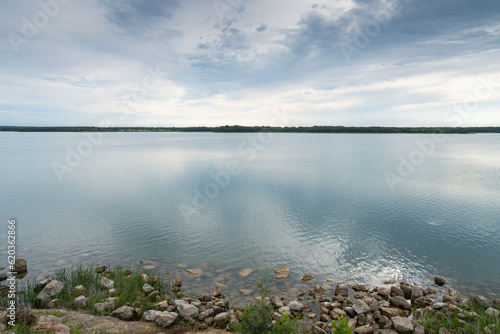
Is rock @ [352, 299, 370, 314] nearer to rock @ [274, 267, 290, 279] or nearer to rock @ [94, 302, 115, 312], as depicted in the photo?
rock @ [274, 267, 290, 279]

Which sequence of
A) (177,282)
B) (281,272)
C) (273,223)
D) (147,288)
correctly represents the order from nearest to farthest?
(147,288), (177,282), (281,272), (273,223)

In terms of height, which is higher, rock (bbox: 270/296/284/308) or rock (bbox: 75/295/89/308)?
rock (bbox: 75/295/89/308)

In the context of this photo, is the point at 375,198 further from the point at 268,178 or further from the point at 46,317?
the point at 46,317

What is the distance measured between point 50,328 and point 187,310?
3.77m

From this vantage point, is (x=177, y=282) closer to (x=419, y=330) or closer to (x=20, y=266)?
(x=20, y=266)

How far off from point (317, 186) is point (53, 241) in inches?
985

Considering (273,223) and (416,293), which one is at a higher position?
(416,293)

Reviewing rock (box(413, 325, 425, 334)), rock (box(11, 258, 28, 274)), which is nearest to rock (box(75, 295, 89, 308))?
rock (box(11, 258, 28, 274))

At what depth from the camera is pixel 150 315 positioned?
899cm

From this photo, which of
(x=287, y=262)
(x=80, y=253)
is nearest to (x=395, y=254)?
(x=287, y=262)

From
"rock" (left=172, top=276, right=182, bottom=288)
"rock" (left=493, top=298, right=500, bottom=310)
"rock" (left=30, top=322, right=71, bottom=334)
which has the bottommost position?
"rock" (left=172, top=276, right=182, bottom=288)

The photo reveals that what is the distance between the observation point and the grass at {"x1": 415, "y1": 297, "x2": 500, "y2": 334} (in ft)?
26.9

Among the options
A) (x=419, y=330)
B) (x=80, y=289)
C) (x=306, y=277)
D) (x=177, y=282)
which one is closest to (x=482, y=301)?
(x=419, y=330)

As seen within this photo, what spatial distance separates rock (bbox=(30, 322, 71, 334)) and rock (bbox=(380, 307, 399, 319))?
9.92m
